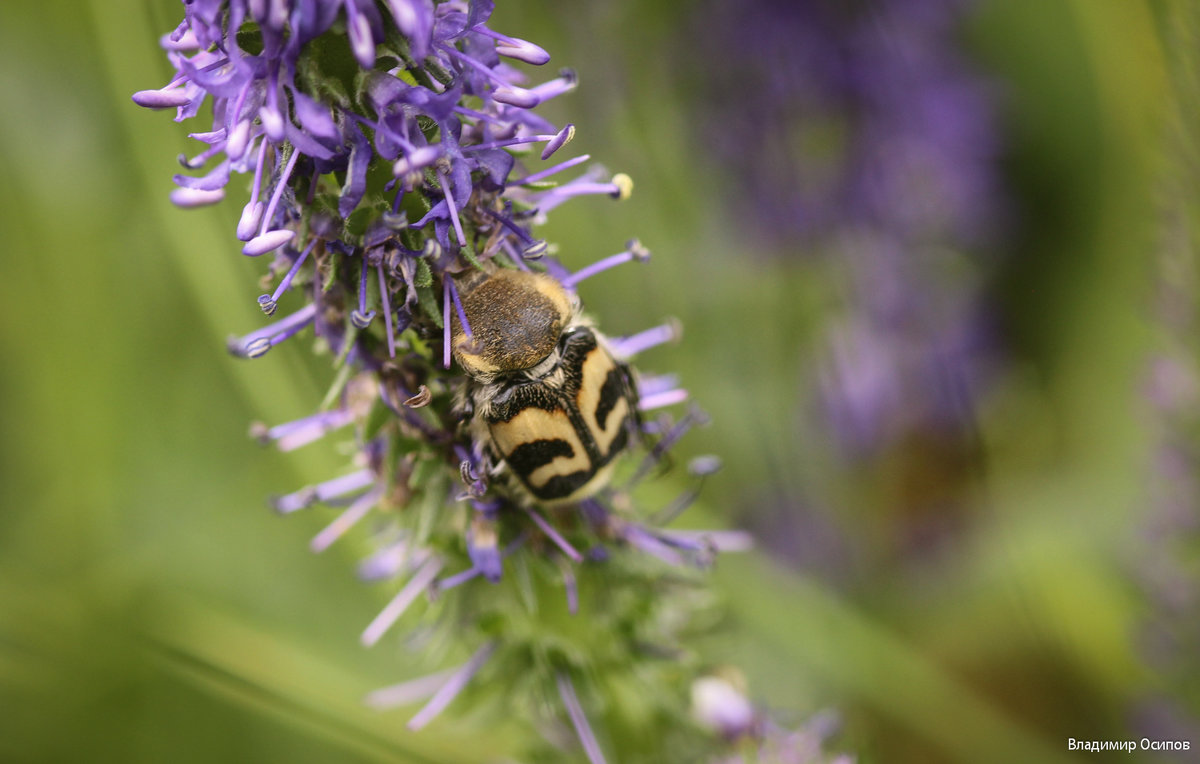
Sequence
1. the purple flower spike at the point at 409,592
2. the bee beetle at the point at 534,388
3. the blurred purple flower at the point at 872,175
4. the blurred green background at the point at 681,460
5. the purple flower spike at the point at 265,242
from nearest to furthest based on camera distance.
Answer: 1. the purple flower spike at the point at 265,242
2. the bee beetle at the point at 534,388
3. the purple flower spike at the point at 409,592
4. the blurred green background at the point at 681,460
5. the blurred purple flower at the point at 872,175

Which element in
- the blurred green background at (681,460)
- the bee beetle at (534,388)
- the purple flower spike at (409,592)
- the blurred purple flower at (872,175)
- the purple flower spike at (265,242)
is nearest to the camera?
the purple flower spike at (265,242)

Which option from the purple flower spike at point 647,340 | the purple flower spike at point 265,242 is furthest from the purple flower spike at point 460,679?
the purple flower spike at point 265,242

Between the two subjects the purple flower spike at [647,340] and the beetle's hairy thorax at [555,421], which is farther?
the purple flower spike at [647,340]

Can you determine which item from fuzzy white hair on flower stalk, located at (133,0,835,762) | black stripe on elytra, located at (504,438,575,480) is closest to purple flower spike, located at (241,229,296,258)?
fuzzy white hair on flower stalk, located at (133,0,835,762)

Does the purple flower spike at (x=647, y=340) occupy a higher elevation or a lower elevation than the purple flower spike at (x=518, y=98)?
lower

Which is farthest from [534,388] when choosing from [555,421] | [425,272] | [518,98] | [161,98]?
[161,98]

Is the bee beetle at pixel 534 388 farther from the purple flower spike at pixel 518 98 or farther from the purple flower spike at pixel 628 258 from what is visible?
the purple flower spike at pixel 518 98

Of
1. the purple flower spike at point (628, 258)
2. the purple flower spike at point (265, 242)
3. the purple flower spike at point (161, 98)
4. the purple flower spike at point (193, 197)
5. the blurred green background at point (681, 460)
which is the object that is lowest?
the blurred green background at point (681, 460)
